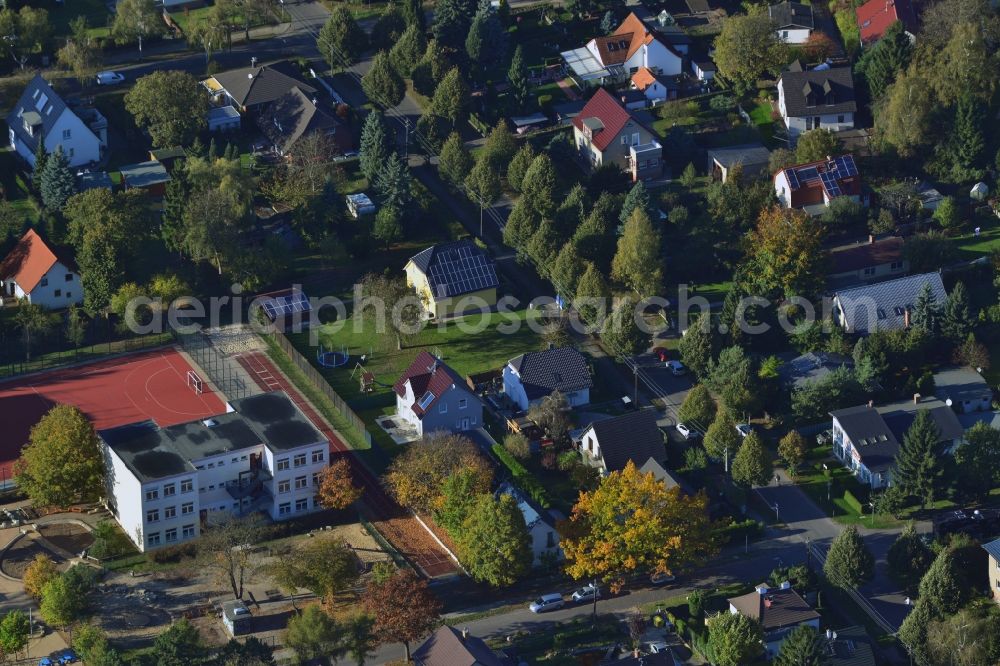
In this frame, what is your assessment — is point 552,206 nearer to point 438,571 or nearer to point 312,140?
point 312,140

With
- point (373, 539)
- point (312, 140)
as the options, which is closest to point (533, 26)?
point (312, 140)

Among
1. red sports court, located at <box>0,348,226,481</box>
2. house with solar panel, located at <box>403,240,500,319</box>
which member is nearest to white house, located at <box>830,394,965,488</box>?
house with solar panel, located at <box>403,240,500,319</box>

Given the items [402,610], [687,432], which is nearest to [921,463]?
[687,432]

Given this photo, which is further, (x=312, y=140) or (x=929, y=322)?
(x=312, y=140)

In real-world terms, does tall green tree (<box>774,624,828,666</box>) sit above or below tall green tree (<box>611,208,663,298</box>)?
below

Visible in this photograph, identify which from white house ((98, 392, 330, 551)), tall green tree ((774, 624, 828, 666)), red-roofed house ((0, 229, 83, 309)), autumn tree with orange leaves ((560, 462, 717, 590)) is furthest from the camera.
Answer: red-roofed house ((0, 229, 83, 309))

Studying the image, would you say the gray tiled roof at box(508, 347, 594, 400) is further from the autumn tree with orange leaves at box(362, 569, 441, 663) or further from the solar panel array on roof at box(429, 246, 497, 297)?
the autumn tree with orange leaves at box(362, 569, 441, 663)
